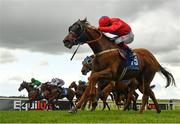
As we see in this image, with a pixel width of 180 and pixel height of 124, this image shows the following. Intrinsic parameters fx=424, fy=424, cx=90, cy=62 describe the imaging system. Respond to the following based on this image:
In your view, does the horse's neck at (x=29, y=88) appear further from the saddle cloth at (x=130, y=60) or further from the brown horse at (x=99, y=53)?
the saddle cloth at (x=130, y=60)

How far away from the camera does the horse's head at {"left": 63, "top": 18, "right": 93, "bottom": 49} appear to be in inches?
411

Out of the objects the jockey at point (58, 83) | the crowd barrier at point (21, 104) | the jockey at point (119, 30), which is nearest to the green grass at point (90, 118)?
the jockey at point (119, 30)

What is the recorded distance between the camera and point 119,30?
11633mm

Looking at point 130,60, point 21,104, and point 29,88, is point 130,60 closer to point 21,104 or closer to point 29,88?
point 29,88

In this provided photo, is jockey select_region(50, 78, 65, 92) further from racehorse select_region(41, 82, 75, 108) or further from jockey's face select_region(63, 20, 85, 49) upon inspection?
jockey's face select_region(63, 20, 85, 49)

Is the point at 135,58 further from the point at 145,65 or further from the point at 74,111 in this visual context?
the point at 74,111

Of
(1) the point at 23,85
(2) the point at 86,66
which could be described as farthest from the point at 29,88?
(2) the point at 86,66

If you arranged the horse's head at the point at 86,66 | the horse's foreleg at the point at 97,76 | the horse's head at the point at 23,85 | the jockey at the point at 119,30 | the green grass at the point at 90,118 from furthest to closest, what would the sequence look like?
the horse's head at the point at 23,85, the horse's head at the point at 86,66, the jockey at the point at 119,30, the horse's foreleg at the point at 97,76, the green grass at the point at 90,118

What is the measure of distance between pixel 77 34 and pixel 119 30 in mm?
1475

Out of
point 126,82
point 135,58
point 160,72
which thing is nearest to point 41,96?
point 126,82

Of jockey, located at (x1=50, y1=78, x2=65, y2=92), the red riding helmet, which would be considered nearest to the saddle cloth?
the red riding helmet

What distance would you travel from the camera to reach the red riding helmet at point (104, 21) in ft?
37.1

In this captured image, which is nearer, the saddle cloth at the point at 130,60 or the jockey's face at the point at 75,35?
the jockey's face at the point at 75,35

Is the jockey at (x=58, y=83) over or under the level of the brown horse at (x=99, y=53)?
over
